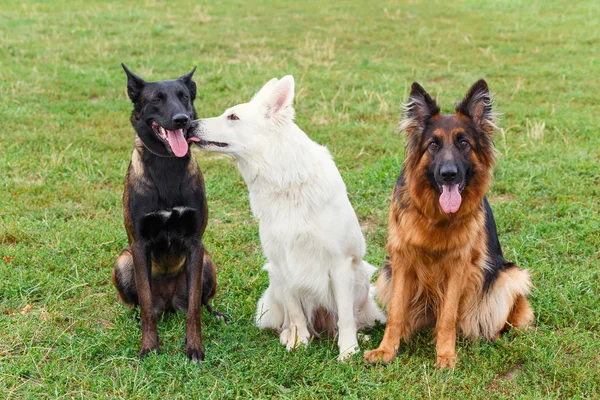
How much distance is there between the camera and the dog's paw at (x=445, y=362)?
13.1ft

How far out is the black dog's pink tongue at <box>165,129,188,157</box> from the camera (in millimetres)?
4143

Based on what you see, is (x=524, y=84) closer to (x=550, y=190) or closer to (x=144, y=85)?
(x=550, y=190)

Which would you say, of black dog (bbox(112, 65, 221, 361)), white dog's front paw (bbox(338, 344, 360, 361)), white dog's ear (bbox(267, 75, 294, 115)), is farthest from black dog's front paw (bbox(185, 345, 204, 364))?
white dog's ear (bbox(267, 75, 294, 115))

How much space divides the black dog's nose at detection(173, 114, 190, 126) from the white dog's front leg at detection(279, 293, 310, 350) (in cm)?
132

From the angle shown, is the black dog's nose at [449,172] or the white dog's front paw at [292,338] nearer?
the black dog's nose at [449,172]

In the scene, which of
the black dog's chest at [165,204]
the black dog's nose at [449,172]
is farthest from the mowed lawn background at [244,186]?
the black dog's nose at [449,172]

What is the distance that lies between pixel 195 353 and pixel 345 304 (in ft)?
3.38

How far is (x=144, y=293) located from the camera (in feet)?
13.9

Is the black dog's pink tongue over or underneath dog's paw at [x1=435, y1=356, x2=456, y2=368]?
over

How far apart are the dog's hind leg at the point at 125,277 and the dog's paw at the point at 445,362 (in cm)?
219

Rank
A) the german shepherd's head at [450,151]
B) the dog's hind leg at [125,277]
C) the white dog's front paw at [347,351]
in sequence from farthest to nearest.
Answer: the dog's hind leg at [125,277] → the white dog's front paw at [347,351] → the german shepherd's head at [450,151]

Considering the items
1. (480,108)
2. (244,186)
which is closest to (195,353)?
(480,108)

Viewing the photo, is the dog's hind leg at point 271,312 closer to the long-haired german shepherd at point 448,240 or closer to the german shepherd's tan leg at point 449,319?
the long-haired german shepherd at point 448,240

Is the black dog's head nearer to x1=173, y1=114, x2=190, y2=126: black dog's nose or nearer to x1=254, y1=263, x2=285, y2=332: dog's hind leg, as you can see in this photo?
x1=173, y1=114, x2=190, y2=126: black dog's nose
